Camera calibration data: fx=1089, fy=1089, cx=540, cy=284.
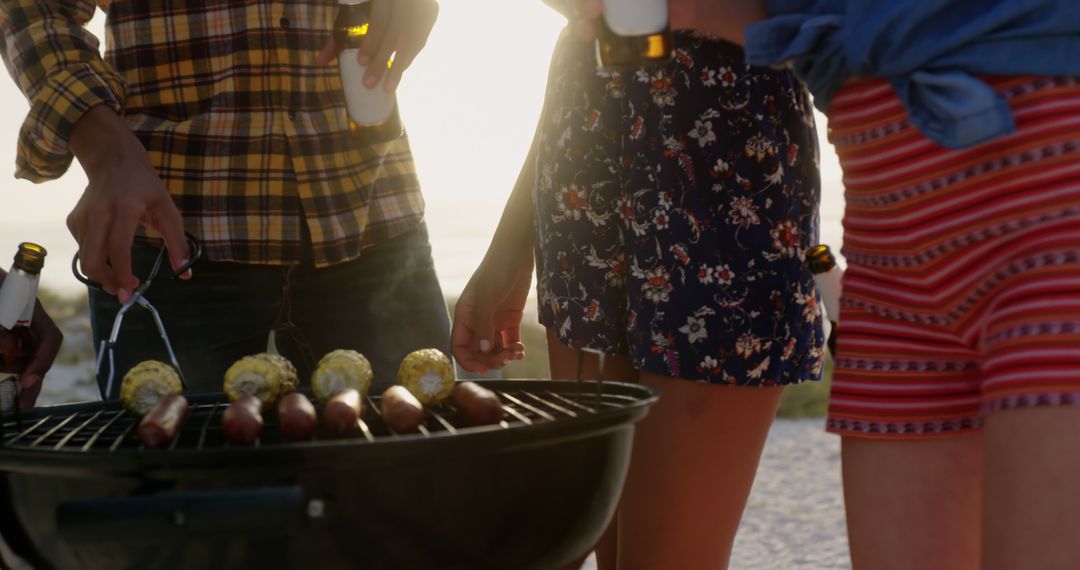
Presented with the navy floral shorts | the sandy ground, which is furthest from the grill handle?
the sandy ground

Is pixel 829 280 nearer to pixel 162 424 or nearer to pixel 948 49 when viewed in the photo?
pixel 948 49

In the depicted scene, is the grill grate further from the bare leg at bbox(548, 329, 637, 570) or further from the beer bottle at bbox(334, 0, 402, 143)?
the beer bottle at bbox(334, 0, 402, 143)

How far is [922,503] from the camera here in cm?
132

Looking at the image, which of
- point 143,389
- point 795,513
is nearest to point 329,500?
point 143,389

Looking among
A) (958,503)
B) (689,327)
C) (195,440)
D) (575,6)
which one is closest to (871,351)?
(958,503)

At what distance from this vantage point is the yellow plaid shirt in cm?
233

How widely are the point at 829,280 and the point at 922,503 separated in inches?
15.7

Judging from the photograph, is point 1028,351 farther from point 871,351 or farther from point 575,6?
point 575,6

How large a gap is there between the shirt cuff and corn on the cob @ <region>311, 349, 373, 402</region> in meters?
0.75

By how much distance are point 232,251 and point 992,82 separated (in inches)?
64.4

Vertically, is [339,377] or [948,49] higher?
[948,49]

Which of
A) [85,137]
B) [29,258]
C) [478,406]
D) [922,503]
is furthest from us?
[85,137]

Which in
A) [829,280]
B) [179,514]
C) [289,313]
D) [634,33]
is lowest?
[179,514]

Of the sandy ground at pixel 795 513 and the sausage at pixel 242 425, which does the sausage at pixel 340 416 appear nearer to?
the sausage at pixel 242 425
